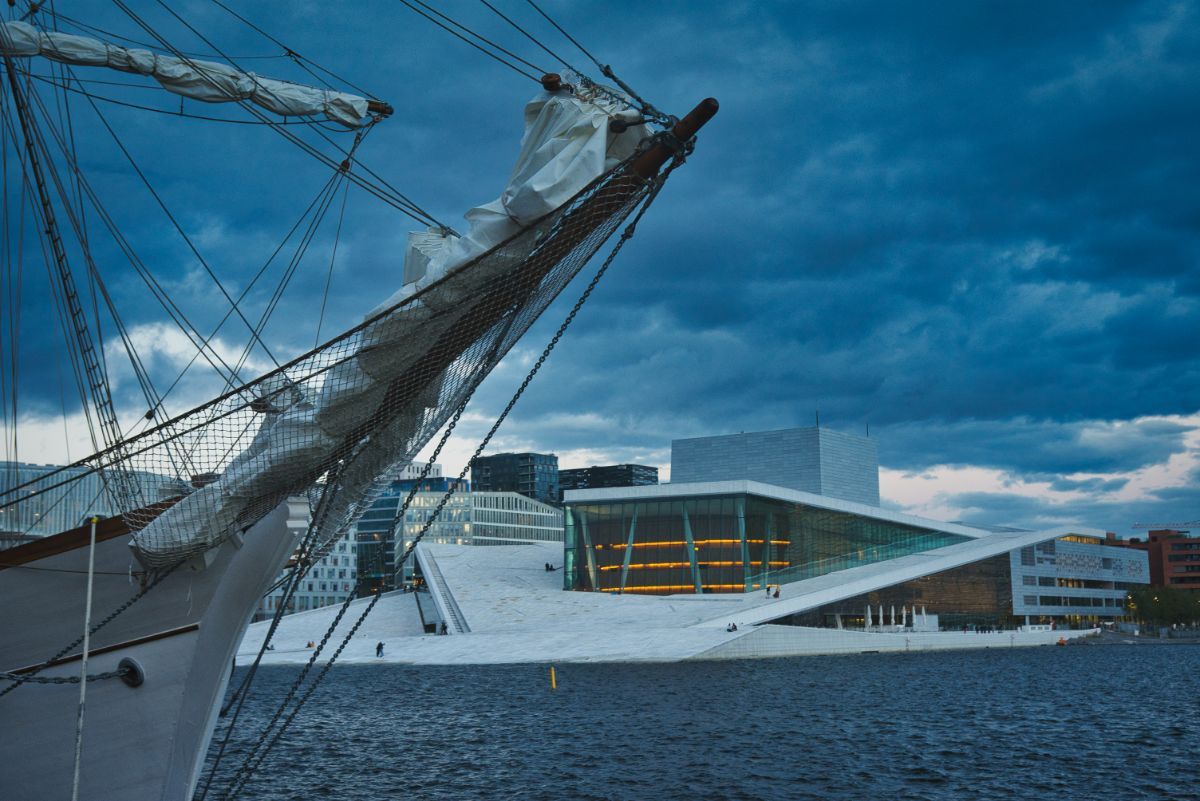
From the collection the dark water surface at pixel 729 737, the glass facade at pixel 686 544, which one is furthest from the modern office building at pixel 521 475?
the dark water surface at pixel 729 737

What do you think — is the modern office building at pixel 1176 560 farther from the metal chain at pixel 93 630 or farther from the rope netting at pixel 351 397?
the metal chain at pixel 93 630

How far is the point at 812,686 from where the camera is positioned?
33281 millimetres

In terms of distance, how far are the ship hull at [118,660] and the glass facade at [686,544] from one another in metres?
57.7

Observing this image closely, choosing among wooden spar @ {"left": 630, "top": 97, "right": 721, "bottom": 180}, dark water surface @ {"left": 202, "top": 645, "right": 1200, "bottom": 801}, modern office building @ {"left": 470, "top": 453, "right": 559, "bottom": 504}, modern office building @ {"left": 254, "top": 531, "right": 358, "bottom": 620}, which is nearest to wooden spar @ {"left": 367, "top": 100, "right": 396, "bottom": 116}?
wooden spar @ {"left": 630, "top": 97, "right": 721, "bottom": 180}

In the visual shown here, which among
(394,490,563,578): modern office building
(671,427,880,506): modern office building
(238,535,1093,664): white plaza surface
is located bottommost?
(238,535,1093,664): white plaza surface

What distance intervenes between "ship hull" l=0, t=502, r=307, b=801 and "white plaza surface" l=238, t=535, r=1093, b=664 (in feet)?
114

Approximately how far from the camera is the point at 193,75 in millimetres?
13203

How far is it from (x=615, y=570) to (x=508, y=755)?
161 feet

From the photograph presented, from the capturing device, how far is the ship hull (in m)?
10.1

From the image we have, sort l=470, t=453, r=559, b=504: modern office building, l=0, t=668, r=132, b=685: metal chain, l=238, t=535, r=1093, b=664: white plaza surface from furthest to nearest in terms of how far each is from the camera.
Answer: l=470, t=453, r=559, b=504: modern office building
l=238, t=535, r=1093, b=664: white plaza surface
l=0, t=668, r=132, b=685: metal chain

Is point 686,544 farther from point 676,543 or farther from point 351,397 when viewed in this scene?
point 351,397

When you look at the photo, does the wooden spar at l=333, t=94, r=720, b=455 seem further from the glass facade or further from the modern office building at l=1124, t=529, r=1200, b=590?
the modern office building at l=1124, t=529, r=1200, b=590

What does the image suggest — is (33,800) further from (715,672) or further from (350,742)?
(715,672)

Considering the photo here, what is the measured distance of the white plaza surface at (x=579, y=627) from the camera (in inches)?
1825
